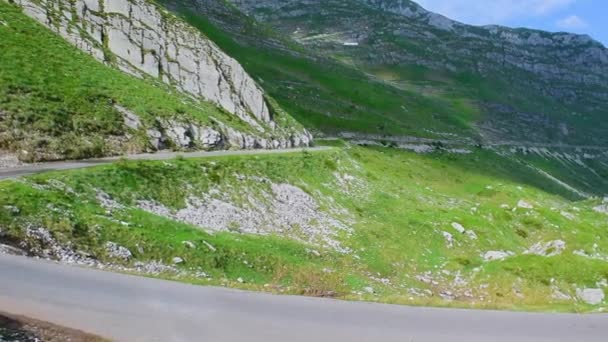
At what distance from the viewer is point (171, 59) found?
72438mm

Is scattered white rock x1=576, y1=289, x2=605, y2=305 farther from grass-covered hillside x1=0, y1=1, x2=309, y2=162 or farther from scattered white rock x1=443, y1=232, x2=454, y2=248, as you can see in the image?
grass-covered hillside x1=0, y1=1, x2=309, y2=162

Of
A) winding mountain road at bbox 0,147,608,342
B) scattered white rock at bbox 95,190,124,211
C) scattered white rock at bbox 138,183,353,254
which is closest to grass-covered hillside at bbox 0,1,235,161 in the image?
scattered white rock at bbox 95,190,124,211

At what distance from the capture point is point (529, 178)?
137 metres

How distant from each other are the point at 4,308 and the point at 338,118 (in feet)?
377

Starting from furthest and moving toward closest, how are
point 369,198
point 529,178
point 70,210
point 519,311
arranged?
point 529,178, point 369,198, point 70,210, point 519,311

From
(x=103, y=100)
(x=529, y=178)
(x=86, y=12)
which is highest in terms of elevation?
(x=86, y=12)

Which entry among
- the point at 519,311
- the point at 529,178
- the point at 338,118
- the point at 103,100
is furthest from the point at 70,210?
the point at 529,178

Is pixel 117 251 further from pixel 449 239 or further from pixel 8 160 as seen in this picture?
pixel 449 239

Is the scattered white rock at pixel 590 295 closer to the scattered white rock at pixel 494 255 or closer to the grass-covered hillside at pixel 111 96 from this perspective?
the scattered white rock at pixel 494 255

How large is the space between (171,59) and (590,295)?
197 ft

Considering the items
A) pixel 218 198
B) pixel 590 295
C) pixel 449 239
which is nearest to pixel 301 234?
pixel 218 198

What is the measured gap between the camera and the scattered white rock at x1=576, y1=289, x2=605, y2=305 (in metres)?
35.2

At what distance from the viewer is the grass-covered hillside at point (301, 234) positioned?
25.4 metres

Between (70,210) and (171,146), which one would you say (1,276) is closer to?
(70,210)
